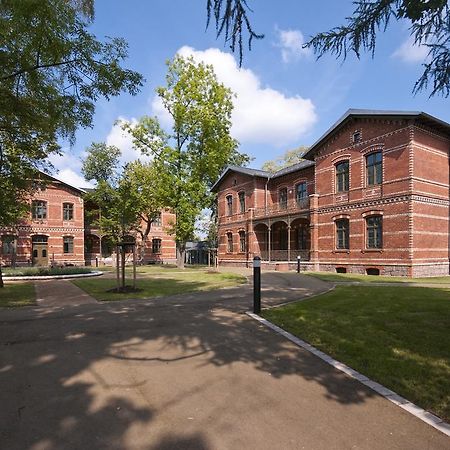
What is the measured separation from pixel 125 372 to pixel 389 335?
445 cm

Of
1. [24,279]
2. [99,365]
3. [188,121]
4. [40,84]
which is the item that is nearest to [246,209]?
[188,121]

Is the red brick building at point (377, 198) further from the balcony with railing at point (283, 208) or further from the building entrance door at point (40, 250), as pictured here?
the building entrance door at point (40, 250)

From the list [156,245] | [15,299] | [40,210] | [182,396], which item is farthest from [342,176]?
[40,210]

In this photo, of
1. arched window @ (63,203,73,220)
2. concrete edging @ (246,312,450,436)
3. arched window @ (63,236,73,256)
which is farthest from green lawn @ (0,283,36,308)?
arched window @ (63,203,73,220)

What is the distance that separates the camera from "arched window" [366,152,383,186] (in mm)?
21906

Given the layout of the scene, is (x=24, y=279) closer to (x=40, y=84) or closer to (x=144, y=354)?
(x=40, y=84)

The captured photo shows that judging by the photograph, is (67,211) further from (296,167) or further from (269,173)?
(296,167)

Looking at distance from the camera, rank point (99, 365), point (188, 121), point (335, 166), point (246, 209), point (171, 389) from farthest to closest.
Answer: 1. point (246, 209)
2. point (188, 121)
3. point (335, 166)
4. point (99, 365)
5. point (171, 389)

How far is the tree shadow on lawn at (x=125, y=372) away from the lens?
3.25 meters

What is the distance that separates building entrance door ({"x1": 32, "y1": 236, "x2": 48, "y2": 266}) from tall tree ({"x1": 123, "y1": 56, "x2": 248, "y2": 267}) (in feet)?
51.3

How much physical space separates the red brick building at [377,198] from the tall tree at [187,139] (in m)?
6.84

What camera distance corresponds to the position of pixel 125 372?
4.77 m

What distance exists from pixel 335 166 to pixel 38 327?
2146 centimetres

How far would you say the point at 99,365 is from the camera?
5023mm
